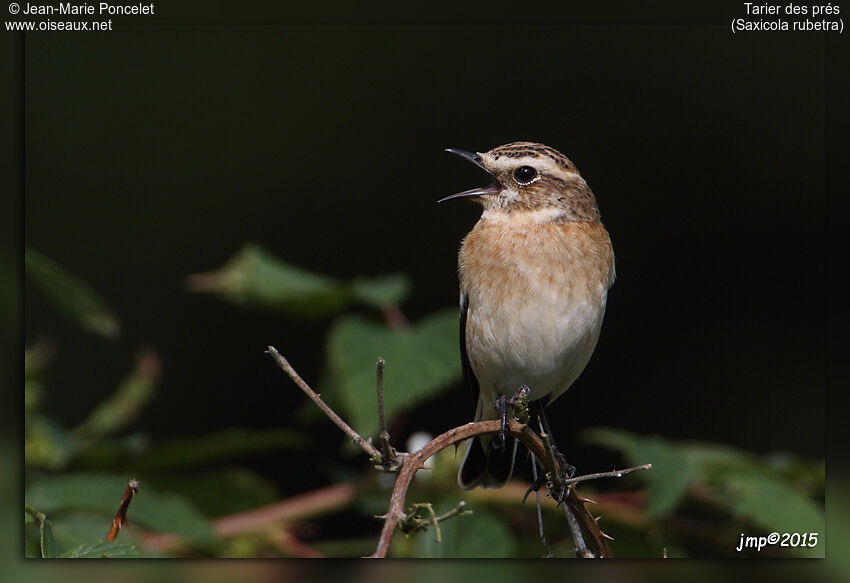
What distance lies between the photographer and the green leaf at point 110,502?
94.2 inches

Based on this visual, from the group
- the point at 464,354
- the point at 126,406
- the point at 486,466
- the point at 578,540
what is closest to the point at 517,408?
the point at 578,540

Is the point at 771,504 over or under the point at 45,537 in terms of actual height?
under

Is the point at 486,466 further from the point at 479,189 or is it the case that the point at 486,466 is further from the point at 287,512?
the point at 479,189

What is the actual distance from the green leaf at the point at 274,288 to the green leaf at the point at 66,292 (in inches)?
18.8

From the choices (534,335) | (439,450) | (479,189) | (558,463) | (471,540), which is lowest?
(471,540)

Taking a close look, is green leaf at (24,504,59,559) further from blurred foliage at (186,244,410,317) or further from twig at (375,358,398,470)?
blurred foliage at (186,244,410,317)

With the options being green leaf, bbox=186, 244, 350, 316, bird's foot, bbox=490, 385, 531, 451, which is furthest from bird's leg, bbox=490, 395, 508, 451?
green leaf, bbox=186, 244, 350, 316

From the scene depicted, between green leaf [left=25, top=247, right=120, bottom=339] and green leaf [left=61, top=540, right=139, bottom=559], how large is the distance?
0.77 metres

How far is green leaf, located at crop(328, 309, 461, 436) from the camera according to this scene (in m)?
2.69

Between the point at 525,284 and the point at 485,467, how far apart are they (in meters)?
0.56

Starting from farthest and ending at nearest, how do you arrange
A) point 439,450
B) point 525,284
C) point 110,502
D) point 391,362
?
point 391,362
point 525,284
point 110,502
point 439,450

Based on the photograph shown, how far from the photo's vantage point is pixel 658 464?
275cm

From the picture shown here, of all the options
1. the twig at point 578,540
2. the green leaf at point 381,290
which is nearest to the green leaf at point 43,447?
the green leaf at point 381,290

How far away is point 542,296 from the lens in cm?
270
